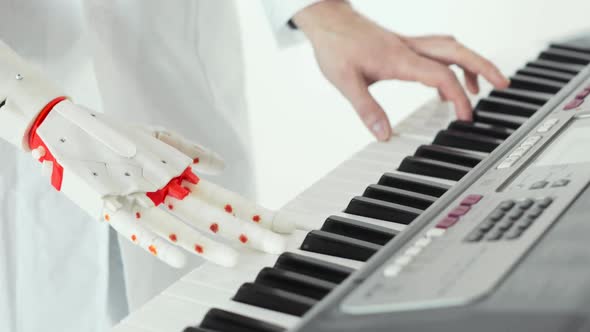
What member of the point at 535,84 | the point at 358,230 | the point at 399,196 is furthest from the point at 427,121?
the point at 358,230

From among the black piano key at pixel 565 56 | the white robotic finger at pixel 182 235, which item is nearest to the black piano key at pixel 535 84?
the black piano key at pixel 565 56

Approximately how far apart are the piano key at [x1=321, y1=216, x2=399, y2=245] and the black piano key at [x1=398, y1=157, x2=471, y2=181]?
0.18 metres

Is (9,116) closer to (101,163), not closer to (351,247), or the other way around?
(101,163)

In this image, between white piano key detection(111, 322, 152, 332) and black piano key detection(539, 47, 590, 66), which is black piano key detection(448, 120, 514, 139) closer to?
black piano key detection(539, 47, 590, 66)

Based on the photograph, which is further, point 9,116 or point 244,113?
point 244,113

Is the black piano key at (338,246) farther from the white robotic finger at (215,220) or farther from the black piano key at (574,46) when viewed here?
the black piano key at (574,46)

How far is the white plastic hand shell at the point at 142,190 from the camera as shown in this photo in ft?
2.71

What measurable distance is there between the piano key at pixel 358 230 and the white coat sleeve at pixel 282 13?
0.51 m

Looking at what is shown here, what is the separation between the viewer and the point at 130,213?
2.75 feet

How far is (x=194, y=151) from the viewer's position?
985mm

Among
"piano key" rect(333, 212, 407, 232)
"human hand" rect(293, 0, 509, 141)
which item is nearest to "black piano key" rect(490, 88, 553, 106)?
"human hand" rect(293, 0, 509, 141)

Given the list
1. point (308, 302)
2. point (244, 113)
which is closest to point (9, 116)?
point (308, 302)

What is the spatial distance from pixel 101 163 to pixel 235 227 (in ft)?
0.46

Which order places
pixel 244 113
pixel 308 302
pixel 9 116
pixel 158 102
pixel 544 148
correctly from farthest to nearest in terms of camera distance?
pixel 244 113
pixel 158 102
pixel 544 148
pixel 9 116
pixel 308 302
